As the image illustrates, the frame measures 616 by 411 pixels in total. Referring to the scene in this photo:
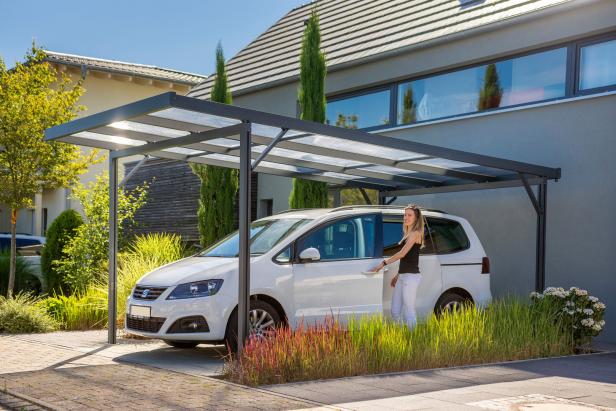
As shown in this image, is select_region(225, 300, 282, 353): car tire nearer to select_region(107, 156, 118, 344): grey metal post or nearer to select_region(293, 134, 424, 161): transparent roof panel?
select_region(293, 134, 424, 161): transparent roof panel

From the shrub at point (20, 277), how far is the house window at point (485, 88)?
8337 mm

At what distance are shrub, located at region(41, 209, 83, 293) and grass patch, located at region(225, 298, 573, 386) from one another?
921 centimetres

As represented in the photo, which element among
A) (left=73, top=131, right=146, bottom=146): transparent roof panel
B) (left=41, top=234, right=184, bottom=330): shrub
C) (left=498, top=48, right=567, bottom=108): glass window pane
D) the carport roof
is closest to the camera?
the carport roof

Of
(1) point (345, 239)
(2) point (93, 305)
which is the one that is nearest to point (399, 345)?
(1) point (345, 239)

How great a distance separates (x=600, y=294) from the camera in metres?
11.7

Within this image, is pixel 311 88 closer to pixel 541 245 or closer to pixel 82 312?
pixel 541 245

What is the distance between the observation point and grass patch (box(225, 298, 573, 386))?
7.61 meters

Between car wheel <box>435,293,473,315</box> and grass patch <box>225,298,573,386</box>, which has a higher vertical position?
car wheel <box>435,293,473,315</box>

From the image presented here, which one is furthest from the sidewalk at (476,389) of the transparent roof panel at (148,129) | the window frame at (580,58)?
the window frame at (580,58)

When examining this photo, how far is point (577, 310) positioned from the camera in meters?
10.2

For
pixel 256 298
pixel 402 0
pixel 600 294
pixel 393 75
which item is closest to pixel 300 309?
pixel 256 298

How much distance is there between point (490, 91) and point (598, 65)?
2060 mm

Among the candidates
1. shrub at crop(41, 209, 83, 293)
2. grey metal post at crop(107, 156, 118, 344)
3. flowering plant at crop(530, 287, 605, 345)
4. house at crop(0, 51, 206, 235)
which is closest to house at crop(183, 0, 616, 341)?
flowering plant at crop(530, 287, 605, 345)

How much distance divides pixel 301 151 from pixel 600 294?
16.0 ft
